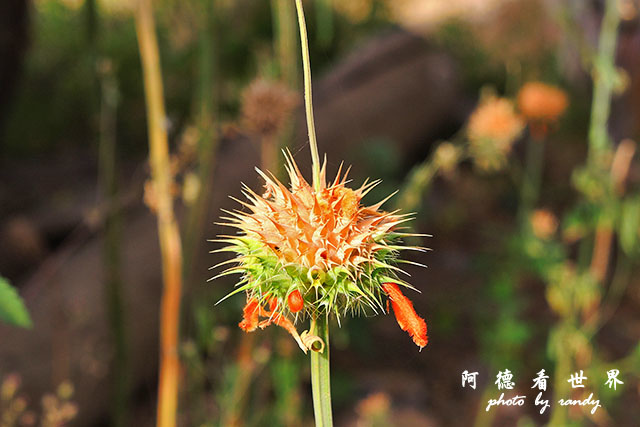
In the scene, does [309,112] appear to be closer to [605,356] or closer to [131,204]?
[131,204]

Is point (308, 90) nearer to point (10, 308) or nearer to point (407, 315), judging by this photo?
point (407, 315)

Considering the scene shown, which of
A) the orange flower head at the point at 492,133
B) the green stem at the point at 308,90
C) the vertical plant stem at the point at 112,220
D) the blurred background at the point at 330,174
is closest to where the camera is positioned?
the green stem at the point at 308,90

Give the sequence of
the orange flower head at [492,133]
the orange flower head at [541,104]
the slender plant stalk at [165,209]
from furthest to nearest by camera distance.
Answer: the orange flower head at [541,104] → the orange flower head at [492,133] → the slender plant stalk at [165,209]

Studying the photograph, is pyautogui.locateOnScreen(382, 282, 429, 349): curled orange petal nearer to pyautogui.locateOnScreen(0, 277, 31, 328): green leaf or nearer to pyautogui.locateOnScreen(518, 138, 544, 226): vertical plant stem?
pyautogui.locateOnScreen(0, 277, 31, 328): green leaf

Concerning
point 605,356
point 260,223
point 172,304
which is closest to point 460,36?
point 605,356

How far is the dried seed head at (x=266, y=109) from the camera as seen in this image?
3.18ft

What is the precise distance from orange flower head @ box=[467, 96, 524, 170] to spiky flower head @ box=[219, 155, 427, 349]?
88cm

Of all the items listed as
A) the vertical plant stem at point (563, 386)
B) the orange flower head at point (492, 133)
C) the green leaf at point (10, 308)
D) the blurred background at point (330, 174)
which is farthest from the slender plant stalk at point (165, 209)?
the vertical plant stem at point (563, 386)

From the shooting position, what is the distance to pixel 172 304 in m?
0.92

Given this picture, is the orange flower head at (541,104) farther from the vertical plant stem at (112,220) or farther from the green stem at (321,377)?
the green stem at (321,377)

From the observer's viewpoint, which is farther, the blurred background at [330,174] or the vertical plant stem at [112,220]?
the blurred background at [330,174]

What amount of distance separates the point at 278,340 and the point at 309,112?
0.98 m

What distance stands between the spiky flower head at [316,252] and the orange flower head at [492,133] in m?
0.88

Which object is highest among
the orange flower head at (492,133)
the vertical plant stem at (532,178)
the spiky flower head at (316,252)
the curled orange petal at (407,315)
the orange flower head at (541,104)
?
the vertical plant stem at (532,178)
